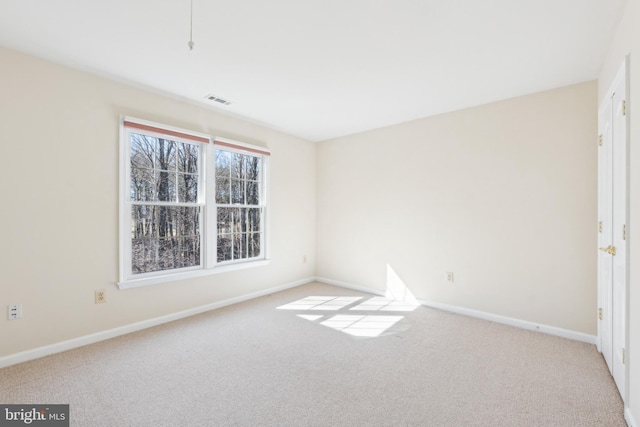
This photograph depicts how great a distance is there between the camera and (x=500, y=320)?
3264 mm

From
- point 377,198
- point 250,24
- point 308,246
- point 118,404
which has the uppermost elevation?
point 250,24

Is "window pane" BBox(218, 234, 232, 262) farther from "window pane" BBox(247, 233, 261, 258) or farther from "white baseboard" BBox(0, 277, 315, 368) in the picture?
"white baseboard" BBox(0, 277, 315, 368)

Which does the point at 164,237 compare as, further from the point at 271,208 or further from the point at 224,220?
the point at 271,208

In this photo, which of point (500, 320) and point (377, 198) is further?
point (377, 198)

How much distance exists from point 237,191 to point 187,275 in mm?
1284

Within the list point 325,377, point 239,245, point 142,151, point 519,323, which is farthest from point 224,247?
point 519,323

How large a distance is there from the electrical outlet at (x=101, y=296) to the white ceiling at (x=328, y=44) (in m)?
2.09

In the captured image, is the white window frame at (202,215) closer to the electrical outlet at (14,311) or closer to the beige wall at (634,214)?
the electrical outlet at (14,311)

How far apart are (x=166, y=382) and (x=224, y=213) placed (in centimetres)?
216

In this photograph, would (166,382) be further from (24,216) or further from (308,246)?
(308,246)

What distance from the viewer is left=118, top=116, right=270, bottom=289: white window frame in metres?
2.93

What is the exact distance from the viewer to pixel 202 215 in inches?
141

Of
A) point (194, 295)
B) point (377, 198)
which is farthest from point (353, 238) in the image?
point (194, 295)

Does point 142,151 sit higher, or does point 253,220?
Answer: point 142,151
